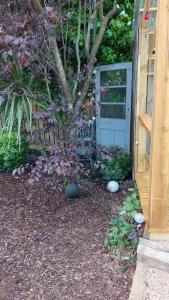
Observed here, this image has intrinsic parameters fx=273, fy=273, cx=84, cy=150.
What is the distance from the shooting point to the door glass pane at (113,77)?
4.07 metres

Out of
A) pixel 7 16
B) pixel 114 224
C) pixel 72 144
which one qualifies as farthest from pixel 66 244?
pixel 7 16

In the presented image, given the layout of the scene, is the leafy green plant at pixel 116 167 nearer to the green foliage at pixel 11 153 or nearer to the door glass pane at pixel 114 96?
the door glass pane at pixel 114 96

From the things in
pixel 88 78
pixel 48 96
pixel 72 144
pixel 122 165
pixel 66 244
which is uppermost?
pixel 88 78

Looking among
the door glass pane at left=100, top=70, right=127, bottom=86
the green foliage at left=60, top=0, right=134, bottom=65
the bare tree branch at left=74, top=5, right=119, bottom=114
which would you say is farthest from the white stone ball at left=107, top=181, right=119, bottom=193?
the green foliage at left=60, top=0, right=134, bottom=65

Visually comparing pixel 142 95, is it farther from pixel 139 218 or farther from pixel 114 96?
pixel 139 218

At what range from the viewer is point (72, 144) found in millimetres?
2857

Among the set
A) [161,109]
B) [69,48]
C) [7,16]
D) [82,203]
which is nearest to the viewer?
[161,109]

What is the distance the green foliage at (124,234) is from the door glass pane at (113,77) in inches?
84.3

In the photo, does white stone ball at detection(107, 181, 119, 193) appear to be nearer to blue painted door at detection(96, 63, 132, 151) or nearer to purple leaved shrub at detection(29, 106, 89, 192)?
purple leaved shrub at detection(29, 106, 89, 192)

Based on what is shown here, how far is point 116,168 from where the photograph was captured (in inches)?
146

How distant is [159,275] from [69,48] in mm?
2862

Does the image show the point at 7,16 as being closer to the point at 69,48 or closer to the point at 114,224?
the point at 69,48

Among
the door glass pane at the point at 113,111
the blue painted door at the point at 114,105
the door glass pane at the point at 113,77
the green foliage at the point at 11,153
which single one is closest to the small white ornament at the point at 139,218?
the blue painted door at the point at 114,105

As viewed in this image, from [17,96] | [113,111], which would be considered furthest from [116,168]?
[17,96]
